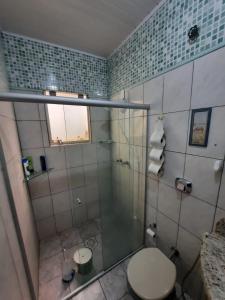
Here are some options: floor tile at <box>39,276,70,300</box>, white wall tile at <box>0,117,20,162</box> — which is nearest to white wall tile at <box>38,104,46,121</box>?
white wall tile at <box>0,117,20,162</box>

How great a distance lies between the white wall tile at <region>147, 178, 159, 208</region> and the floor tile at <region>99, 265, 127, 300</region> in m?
0.80

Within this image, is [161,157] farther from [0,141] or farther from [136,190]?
[0,141]

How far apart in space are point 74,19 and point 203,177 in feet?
5.48

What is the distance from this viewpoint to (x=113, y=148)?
1783 mm

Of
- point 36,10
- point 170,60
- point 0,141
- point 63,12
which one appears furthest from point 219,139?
point 36,10

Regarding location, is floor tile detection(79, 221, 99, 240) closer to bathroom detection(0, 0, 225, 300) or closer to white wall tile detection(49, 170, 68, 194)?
Answer: bathroom detection(0, 0, 225, 300)

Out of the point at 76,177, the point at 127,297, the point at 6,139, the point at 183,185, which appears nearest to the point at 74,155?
the point at 76,177

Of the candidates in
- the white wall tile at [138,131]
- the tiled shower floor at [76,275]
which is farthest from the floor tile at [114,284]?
the white wall tile at [138,131]

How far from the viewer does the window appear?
1711 mm

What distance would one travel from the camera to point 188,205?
3.41 feet

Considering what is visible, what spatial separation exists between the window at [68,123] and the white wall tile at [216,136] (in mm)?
1470

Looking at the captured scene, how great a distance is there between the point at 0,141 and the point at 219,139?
4.48 feet

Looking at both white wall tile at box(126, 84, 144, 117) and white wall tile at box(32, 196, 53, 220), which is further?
white wall tile at box(32, 196, 53, 220)

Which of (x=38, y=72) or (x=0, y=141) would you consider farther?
(x=38, y=72)
